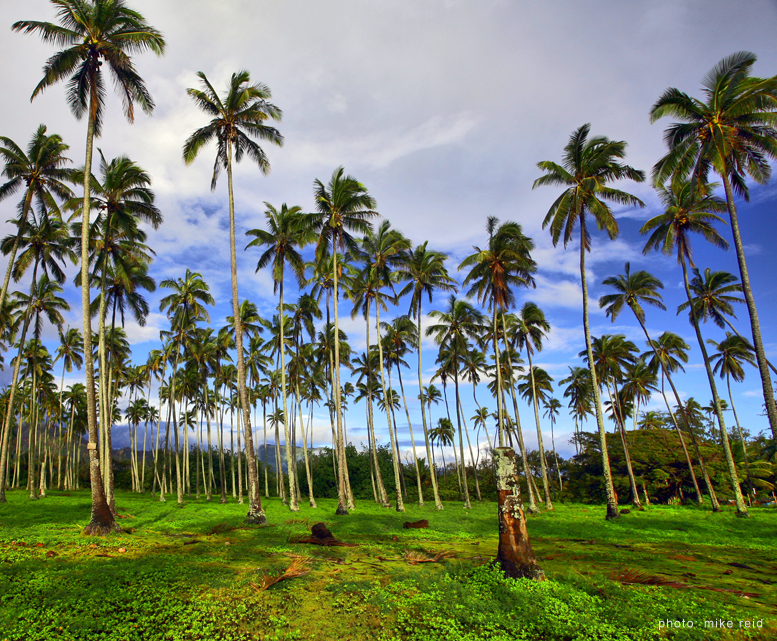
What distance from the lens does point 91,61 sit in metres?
15.7

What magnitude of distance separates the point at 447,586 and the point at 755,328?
17.7 meters

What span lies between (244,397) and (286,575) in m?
11.9

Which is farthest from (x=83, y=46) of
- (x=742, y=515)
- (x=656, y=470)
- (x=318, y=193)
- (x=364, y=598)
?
(x=656, y=470)

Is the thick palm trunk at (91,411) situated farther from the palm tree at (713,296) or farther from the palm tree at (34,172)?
the palm tree at (713,296)

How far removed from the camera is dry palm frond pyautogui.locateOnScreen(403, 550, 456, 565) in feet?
35.2

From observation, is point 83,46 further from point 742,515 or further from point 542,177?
point 742,515

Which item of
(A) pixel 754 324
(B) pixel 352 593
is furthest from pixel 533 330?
(B) pixel 352 593

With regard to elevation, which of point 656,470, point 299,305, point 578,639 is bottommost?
point 656,470

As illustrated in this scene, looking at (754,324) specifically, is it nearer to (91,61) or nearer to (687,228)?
(687,228)

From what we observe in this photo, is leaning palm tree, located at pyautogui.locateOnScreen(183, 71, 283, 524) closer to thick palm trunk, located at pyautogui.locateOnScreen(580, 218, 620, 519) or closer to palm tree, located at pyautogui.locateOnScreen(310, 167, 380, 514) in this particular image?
palm tree, located at pyautogui.locateOnScreen(310, 167, 380, 514)

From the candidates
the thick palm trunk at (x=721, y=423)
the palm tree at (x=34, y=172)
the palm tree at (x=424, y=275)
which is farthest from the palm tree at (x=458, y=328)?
the palm tree at (x=34, y=172)

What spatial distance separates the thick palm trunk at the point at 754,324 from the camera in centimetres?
1592

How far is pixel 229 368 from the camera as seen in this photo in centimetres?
4109

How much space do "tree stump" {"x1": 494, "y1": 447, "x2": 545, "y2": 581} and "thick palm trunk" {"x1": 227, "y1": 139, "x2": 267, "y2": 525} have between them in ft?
42.0
